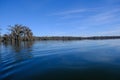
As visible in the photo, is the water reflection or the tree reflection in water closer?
the water reflection

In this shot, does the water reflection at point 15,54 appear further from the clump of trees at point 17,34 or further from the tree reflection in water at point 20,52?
the clump of trees at point 17,34

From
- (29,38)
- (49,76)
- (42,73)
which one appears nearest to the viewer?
(49,76)

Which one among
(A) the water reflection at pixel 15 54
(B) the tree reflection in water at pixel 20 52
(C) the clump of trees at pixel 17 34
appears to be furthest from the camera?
(C) the clump of trees at pixel 17 34

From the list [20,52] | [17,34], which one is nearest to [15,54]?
[20,52]

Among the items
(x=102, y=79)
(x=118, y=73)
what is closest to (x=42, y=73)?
(x=102, y=79)

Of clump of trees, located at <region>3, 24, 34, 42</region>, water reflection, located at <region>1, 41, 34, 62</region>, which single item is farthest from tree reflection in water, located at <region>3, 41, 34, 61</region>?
clump of trees, located at <region>3, 24, 34, 42</region>

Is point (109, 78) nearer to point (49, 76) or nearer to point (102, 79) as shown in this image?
point (102, 79)

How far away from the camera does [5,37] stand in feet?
359

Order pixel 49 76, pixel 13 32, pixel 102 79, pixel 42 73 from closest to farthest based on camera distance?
pixel 102 79 → pixel 49 76 → pixel 42 73 → pixel 13 32

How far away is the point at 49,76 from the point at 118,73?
5.00m

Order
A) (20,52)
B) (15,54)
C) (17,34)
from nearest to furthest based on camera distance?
Result: (15,54) < (20,52) < (17,34)

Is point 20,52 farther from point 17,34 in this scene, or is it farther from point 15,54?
point 17,34

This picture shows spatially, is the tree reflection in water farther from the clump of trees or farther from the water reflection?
the clump of trees

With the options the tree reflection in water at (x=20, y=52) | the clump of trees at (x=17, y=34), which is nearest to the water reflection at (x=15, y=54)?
the tree reflection in water at (x=20, y=52)
